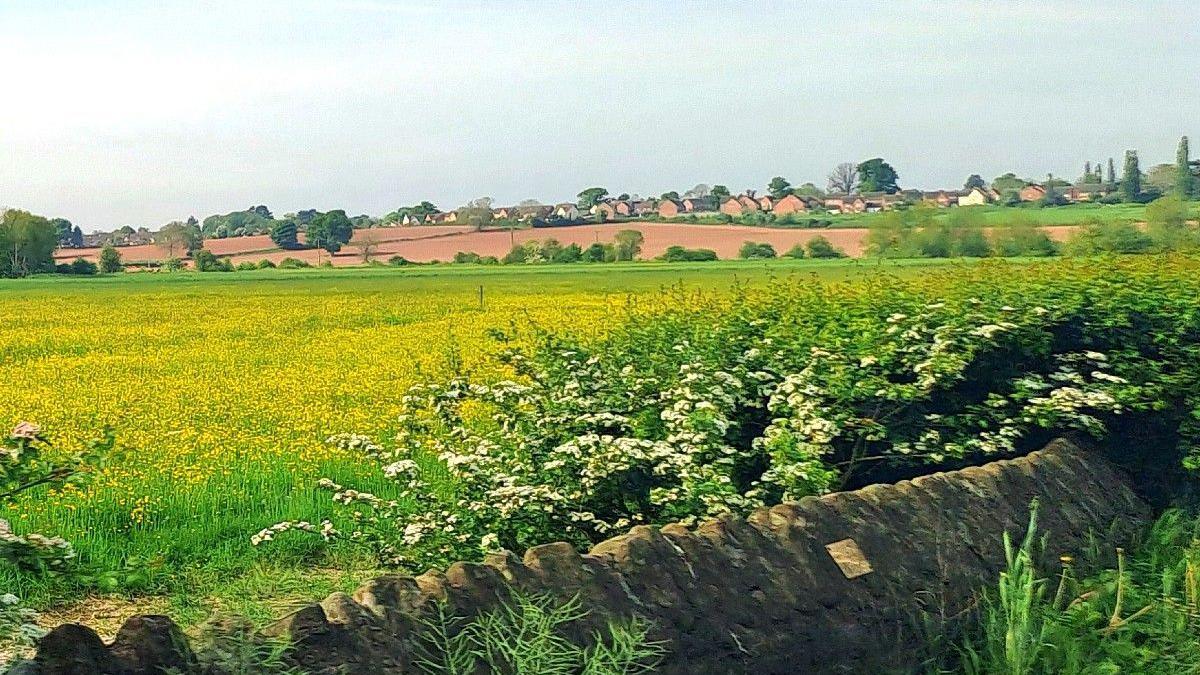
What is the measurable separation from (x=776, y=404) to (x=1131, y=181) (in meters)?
47.7

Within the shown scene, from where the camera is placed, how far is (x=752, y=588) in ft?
16.7

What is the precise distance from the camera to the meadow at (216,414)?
8.38 metres

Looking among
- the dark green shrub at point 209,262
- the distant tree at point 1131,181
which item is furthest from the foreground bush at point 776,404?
the dark green shrub at point 209,262

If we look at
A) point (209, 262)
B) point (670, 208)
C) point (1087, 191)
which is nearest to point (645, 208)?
point (670, 208)

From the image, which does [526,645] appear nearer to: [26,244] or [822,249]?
[822,249]

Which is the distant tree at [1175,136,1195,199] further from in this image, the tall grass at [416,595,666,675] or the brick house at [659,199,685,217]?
the brick house at [659,199,685,217]

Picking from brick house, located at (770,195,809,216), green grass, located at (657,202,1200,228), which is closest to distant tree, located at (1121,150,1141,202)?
green grass, located at (657,202,1200,228)

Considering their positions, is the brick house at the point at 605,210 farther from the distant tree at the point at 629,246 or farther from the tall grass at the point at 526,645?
the tall grass at the point at 526,645

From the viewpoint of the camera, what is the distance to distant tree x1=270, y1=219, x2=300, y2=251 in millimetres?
111550

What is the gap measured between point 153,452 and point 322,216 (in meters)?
107

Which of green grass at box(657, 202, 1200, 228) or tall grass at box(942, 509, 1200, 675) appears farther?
green grass at box(657, 202, 1200, 228)

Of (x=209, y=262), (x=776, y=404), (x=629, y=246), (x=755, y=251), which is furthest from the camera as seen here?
(x=209, y=262)

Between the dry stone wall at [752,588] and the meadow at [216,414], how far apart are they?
0.71 metres

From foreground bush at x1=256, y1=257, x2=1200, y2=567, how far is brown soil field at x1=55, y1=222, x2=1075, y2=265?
216ft
